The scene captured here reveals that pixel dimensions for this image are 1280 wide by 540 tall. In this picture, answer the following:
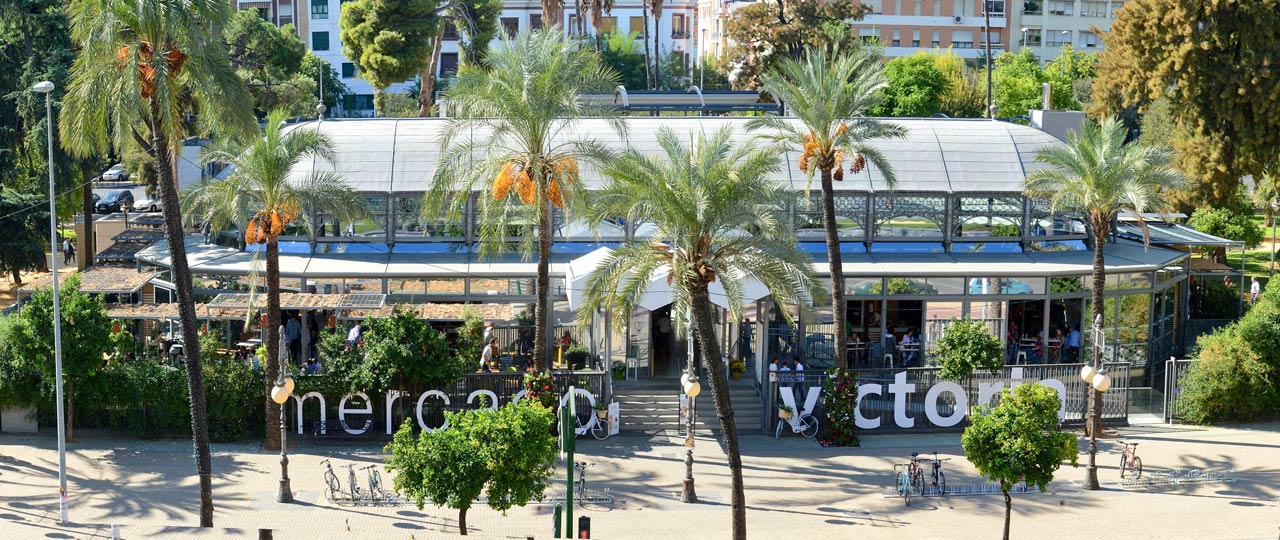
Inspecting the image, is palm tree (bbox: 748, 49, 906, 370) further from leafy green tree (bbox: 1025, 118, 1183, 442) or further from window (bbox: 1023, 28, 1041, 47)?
window (bbox: 1023, 28, 1041, 47)

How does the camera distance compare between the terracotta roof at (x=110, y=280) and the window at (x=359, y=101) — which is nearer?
the terracotta roof at (x=110, y=280)

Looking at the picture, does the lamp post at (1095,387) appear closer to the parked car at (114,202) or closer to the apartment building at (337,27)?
the parked car at (114,202)

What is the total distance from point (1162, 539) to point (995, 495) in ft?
13.1

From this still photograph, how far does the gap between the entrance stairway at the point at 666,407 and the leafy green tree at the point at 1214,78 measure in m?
24.7

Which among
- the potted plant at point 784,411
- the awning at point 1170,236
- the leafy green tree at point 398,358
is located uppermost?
the awning at point 1170,236

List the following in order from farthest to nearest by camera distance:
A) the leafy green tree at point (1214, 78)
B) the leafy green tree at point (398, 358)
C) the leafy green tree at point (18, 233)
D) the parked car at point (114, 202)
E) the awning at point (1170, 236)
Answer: the parked car at point (114, 202) < the leafy green tree at point (18, 233) < the leafy green tree at point (1214, 78) < the awning at point (1170, 236) < the leafy green tree at point (398, 358)

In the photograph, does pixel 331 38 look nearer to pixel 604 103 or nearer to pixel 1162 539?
pixel 604 103

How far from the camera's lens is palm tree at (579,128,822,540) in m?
25.7

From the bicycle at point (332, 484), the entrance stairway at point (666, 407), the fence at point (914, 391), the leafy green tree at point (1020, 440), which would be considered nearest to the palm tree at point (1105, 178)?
the fence at point (914, 391)

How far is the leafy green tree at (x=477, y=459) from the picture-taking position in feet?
79.5

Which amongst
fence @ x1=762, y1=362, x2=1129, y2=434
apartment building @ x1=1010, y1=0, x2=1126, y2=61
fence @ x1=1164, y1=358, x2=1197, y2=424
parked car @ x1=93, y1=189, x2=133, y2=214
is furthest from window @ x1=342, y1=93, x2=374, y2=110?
fence @ x1=1164, y1=358, x2=1197, y2=424

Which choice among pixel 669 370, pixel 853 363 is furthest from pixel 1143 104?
pixel 669 370

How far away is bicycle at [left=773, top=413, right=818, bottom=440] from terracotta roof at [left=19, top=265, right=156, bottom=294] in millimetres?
18235

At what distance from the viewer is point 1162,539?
27.8 meters
